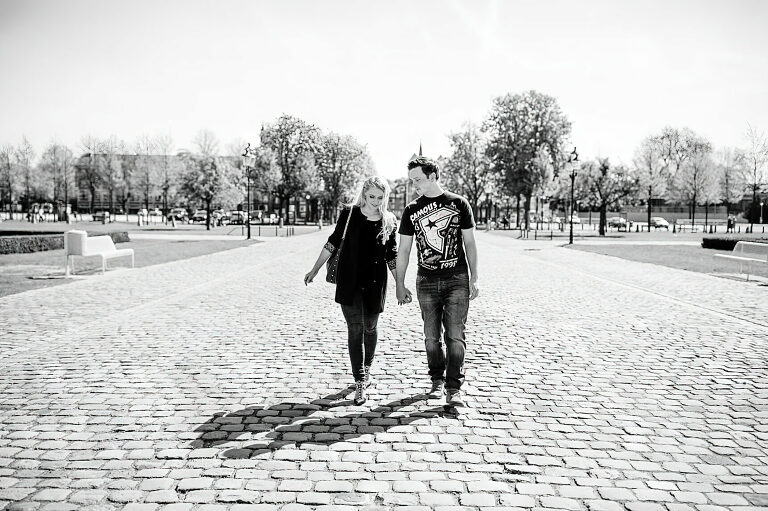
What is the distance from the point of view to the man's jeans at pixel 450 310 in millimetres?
4875

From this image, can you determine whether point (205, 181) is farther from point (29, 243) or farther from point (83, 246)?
point (83, 246)

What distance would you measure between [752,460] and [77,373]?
5.57 metres

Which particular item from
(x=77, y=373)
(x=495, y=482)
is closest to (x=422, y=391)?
(x=495, y=482)

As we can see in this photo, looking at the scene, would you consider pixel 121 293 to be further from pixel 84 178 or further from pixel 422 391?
pixel 84 178

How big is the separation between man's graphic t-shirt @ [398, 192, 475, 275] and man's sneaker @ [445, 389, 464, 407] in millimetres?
962

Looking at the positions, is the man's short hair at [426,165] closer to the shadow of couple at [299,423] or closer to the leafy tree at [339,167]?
the shadow of couple at [299,423]

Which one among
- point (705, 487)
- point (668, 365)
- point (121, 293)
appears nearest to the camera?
point (705, 487)

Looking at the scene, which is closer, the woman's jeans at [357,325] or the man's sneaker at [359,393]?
the man's sneaker at [359,393]

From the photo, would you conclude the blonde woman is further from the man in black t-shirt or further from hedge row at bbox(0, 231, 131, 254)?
hedge row at bbox(0, 231, 131, 254)

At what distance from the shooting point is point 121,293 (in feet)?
38.1

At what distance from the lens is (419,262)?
5.00 m

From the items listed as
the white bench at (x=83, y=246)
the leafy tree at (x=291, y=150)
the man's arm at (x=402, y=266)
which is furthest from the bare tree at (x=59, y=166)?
the man's arm at (x=402, y=266)

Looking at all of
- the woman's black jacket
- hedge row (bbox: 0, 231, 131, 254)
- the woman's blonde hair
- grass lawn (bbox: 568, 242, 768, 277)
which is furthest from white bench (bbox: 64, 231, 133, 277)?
grass lawn (bbox: 568, 242, 768, 277)

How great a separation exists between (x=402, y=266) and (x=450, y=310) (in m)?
0.52
